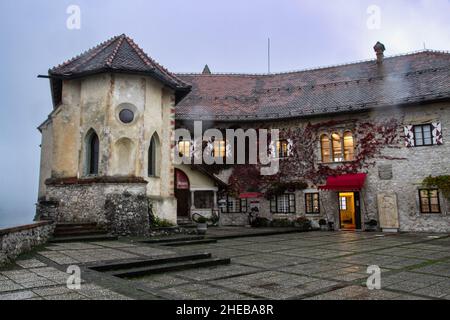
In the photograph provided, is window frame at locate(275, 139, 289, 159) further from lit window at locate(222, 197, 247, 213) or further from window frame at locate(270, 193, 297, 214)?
lit window at locate(222, 197, 247, 213)

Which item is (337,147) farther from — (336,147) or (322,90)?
(322,90)

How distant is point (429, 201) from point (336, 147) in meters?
5.77

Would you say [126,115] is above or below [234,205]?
above

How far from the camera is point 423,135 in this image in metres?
20.0

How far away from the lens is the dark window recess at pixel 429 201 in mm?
19297

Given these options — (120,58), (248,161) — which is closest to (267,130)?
(248,161)

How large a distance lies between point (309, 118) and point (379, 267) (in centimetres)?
1511

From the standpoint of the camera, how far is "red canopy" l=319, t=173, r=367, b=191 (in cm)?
2033

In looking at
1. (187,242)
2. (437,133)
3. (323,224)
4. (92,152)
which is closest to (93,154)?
(92,152)

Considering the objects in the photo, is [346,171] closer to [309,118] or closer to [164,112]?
[309,118]

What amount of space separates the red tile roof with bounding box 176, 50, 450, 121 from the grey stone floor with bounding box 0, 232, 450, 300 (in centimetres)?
1172

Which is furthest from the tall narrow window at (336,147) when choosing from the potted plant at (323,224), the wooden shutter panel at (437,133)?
the wooden shutter panel at (437,133)

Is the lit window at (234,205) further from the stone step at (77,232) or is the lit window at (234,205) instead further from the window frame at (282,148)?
the stone step at (77,232)

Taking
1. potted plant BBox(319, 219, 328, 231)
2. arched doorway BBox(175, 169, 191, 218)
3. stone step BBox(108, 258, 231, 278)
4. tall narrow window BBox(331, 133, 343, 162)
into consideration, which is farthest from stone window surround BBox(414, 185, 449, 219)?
stone step BBox(108, 258, 231, 278)
